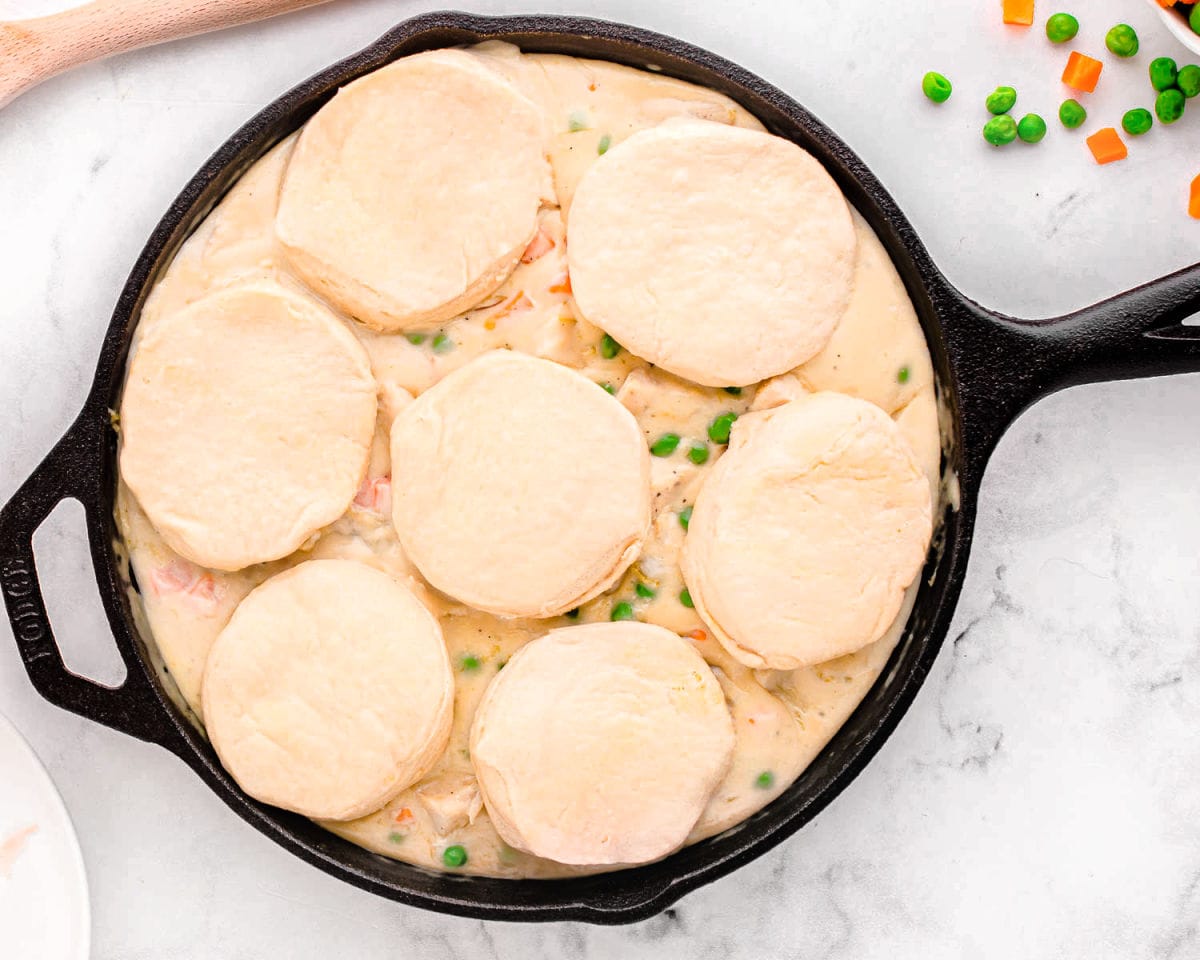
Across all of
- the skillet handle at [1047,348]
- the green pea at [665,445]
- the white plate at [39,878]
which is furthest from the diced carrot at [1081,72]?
the white plate at [39,878]

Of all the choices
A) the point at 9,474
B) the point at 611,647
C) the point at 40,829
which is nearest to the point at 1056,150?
the point at 611,647

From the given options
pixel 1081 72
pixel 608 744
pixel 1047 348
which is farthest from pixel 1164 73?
pixel 608 744

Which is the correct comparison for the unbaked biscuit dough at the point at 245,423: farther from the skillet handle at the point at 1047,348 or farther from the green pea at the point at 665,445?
the skillet handle at the point at 1047,348

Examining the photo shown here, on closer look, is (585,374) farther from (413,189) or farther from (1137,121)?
(1137,121)

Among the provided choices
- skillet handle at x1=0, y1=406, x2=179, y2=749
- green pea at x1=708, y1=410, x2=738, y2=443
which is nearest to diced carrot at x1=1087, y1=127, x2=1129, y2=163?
green pea at x1=708, y1=410, x2=738, y2=443

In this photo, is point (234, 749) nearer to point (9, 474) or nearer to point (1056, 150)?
point (9, 474)

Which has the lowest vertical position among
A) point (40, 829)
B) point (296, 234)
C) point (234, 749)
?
point (40, 829)

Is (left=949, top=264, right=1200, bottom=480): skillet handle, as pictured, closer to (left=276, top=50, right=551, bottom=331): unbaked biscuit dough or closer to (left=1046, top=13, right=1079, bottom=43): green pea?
(left=1046, top=13, right=1079, bottom=43): green pea
